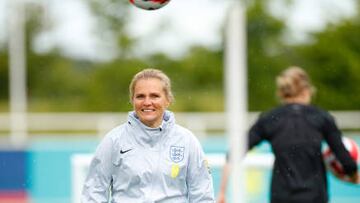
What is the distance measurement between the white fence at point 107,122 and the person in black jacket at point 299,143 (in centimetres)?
1120

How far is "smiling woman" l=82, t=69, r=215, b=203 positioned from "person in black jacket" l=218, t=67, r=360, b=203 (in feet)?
5.25

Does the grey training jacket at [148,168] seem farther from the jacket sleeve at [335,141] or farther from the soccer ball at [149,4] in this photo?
the jacket sleeve at [335,141]

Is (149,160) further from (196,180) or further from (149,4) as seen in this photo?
(149,4)

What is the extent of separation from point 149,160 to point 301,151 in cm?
196

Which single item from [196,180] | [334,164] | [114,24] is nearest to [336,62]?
[114,24]

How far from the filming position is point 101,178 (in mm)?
4492

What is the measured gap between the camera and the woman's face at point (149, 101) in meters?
4.46

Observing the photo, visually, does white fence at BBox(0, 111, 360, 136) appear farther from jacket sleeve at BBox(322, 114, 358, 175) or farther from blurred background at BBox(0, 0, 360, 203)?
jacket sleeve at BBox(322, 114, 358, 175)

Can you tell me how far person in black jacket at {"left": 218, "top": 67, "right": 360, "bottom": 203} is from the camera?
6102 millimetres

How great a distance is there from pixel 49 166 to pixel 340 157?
692 cm

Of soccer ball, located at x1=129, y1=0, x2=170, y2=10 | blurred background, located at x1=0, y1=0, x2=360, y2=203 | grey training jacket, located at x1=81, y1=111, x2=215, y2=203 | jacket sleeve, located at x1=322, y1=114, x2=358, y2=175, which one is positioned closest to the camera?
grey training jacket, located at x1=81, y1=111, x2=215, y2=203

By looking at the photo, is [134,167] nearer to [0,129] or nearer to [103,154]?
[103,154]

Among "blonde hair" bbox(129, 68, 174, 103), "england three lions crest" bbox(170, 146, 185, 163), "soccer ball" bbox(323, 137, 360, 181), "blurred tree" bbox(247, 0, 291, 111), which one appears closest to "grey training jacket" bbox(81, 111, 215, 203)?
"england three lions crest" bbox(170, 146, 185, 163)

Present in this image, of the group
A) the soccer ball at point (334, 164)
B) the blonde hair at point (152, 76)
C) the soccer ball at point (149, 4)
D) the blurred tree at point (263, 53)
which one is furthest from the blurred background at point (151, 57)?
the blonde hair at point (152, 76)
